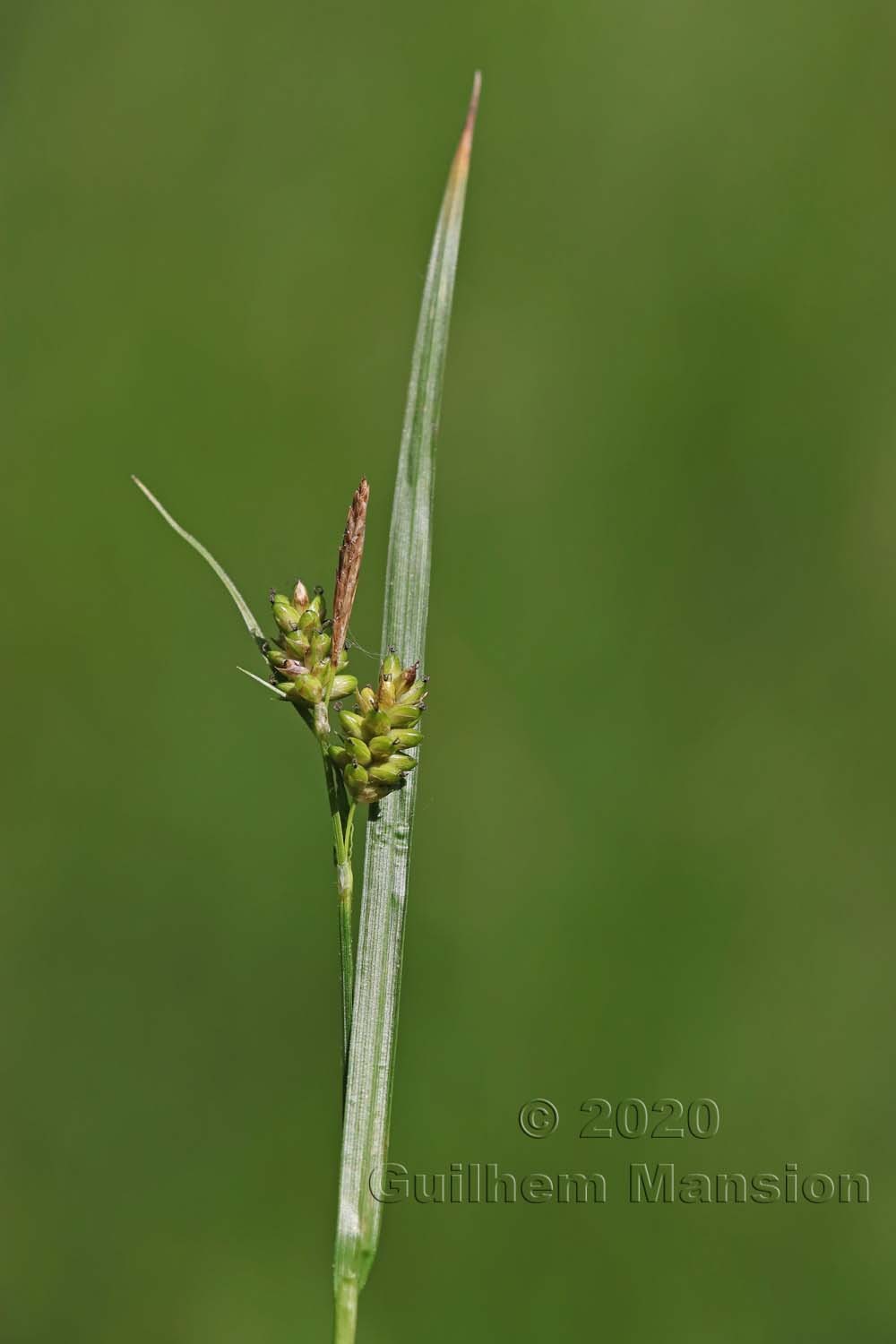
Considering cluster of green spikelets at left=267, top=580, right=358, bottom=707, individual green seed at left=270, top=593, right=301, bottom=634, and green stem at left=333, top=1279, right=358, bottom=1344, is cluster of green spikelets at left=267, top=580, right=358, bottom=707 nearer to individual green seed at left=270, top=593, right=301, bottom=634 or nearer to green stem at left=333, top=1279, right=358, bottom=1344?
individual green seed at left=270, top=593, right=301, bottom=634

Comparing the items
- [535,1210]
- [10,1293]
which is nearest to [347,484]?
[535,1210]

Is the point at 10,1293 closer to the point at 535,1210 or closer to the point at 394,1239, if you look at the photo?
the point at 394,1239

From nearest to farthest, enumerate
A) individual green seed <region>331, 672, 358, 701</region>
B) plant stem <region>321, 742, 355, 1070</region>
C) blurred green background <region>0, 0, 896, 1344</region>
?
plant stem <region>321, 742, 355, 1070</region>
individual green seed <region>331, 672, 358, 701</region>
blurred green background <region>0, 0, 896, 1344</region>

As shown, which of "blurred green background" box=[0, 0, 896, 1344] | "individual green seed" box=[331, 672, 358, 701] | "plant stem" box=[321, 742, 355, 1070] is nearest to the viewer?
"plant stem" box=[321, 742, 355, 1070]

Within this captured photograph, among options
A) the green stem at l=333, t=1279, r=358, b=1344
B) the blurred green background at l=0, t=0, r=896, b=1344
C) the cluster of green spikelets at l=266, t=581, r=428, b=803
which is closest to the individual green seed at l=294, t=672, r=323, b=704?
the cluster of green spikelets at l=266, t=581, r=428, b=803

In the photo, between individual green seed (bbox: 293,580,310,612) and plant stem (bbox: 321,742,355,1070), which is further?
individual green seed (bbox: 293,580,310,612)

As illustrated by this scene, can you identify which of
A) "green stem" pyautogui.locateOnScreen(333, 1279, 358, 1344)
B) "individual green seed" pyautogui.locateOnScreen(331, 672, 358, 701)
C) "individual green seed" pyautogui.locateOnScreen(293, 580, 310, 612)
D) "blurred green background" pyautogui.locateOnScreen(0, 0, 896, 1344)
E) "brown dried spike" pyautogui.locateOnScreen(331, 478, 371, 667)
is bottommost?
"green stem" pyautogui.locateOnScreen(333, 1279, 358, 1344)

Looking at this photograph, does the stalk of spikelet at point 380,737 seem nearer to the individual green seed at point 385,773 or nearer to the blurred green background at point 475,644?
the individual green seed at point 385,773

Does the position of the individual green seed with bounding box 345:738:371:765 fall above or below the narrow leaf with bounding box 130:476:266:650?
below
